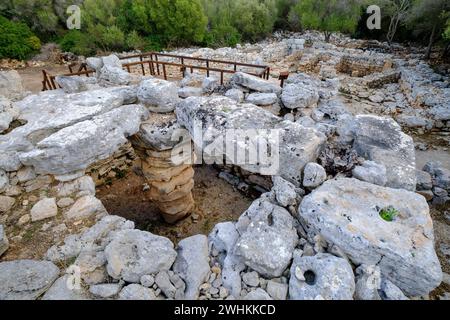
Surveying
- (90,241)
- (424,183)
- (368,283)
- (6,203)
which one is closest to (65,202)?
(6,203)

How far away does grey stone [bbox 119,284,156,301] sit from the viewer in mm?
2520

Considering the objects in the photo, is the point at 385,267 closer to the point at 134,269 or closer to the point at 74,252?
the point at 134,269

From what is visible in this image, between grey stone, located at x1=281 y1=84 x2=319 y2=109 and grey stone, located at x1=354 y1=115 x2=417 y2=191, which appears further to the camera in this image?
grey stone, located at x1=281 y1=84 x2=319 y2=109

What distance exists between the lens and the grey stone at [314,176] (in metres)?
3.33

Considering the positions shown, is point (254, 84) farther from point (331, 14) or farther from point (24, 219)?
point (331, 14)

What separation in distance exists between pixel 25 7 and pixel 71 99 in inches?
664

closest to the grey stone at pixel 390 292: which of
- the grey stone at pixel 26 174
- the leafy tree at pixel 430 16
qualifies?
the grey stone at pixel 26 174

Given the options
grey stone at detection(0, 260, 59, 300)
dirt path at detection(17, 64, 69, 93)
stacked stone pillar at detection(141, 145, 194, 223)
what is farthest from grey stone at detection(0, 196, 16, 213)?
dirt path at detection(17, 64, 69, 93)

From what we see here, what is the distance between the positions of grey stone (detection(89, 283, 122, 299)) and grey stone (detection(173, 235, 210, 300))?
1.94 feet

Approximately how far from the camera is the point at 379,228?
8.74 ft

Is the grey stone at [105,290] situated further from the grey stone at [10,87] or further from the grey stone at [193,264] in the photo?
the grey stone at [10,87]

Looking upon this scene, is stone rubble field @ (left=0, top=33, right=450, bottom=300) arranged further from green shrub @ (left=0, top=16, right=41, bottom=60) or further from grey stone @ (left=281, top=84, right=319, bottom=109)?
green shrub @ (left=0, top=16, right=41, bottom=60)
